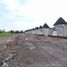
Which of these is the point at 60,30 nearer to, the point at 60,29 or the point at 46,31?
the point at 60,29

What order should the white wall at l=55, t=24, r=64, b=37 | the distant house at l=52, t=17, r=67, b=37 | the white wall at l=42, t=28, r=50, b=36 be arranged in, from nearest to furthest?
the distant house at l=52, t=17, r=67, b=37
the white wall at l=55, t=24, r=64, b=37
the white wall at l=42, t=28, r=50, b=36

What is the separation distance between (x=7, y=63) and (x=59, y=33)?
24.9 metres

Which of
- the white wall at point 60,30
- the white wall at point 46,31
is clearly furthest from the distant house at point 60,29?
the white wall at point 46,31

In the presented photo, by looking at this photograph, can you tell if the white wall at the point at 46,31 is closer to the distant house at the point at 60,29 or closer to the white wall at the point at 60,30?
the distant house at the point at 60,29

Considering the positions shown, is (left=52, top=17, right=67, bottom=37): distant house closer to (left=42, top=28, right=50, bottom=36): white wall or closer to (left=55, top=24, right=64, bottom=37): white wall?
(left=55, top=24, right=64, bottom=37): white wall

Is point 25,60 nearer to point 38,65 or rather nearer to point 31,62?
point 31,62

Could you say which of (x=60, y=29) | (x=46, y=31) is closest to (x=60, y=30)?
(x=60, y=29)

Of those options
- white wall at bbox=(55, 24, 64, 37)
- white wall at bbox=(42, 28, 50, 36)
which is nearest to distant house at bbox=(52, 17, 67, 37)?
white wall at bbox=(55, 24, 64, 37)

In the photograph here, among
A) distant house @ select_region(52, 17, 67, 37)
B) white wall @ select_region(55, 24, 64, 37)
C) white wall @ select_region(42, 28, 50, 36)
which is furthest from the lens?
white wall @ select_region(42, 28, 50, 36)

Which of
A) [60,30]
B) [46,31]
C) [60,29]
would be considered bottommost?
[46,31]

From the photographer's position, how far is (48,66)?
926 centimetres

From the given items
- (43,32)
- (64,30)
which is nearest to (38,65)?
(64,30)

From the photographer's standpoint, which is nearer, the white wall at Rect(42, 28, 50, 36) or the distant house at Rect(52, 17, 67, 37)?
the distant house at Rect(52, 17, 67, 37)

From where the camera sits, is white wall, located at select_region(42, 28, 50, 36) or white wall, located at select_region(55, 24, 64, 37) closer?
white wall, located at select_region(55, 24, 64, 37)
